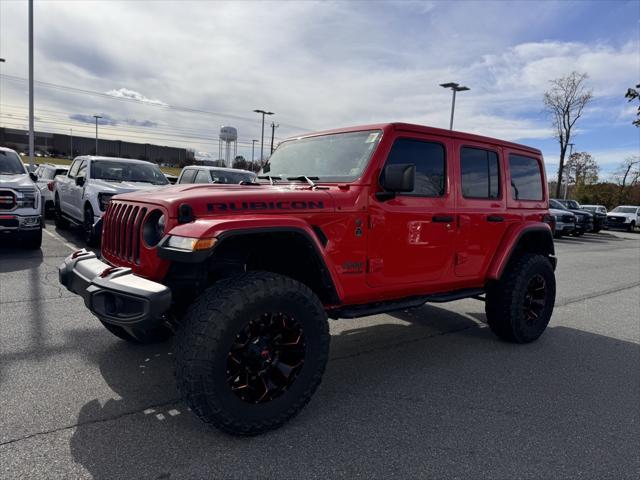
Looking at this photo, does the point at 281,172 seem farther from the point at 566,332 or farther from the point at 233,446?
the point at 566,332

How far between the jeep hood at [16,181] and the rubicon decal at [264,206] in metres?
6.64

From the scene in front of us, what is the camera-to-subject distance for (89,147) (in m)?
67.7

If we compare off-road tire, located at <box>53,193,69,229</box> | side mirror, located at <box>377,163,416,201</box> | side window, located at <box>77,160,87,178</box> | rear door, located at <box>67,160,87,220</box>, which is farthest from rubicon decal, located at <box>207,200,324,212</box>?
off-road tire, located at <box>53,193,69,229</box>

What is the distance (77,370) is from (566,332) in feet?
16.2

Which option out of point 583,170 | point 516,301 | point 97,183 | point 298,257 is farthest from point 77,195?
point 583,170

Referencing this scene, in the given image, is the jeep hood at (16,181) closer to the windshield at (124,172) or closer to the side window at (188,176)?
the windshield at (124,172)

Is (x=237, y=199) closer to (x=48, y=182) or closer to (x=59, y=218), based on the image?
(x=59, y=218)

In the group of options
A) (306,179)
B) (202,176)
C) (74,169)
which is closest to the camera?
(306,179)

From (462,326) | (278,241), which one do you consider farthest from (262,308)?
(462,326)

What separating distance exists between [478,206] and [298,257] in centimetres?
188

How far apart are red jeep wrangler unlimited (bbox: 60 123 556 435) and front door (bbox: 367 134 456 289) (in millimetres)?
12

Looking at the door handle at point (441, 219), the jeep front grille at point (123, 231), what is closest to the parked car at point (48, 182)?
the jeep front grille at point (123, 231)

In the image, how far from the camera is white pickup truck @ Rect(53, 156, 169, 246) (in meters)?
8.47

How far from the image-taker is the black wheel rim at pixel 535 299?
463 cm
